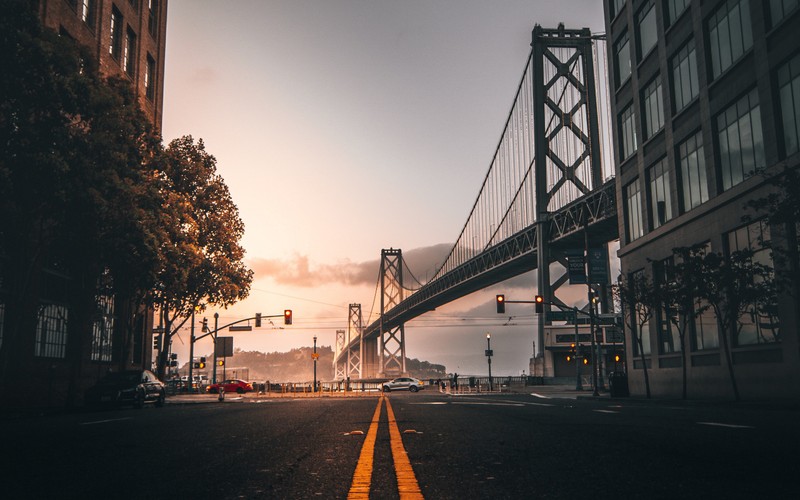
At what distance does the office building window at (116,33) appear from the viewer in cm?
3616

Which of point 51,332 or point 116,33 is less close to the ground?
point 116,33

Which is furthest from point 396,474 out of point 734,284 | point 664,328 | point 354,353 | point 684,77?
point 354,353

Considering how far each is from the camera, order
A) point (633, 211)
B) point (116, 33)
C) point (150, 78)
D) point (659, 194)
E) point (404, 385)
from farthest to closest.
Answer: point (404, 385) < point (150, 78) < point (633, 211) < point (116, 33) < point (659, 194)

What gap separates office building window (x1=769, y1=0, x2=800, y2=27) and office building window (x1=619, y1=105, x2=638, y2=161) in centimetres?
1309

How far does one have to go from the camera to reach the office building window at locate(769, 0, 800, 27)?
23.0 meters

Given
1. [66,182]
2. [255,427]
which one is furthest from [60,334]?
[255,427]

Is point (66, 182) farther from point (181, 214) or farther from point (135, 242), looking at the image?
point (181, 214)

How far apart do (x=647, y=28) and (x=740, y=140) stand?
37.9 ft

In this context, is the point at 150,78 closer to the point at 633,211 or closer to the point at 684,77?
the point at 633,211

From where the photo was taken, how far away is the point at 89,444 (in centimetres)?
815

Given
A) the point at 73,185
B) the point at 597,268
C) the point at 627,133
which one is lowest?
the point at 73,185

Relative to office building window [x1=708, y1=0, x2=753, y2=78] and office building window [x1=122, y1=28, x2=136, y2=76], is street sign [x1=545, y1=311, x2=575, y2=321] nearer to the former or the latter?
office building window [x1=708, y1=0, x2=753, y2=78]

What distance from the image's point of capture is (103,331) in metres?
35.2

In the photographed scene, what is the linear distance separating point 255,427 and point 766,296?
19168mm
